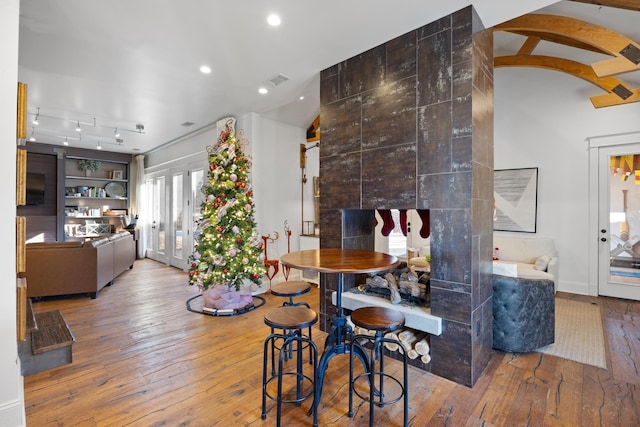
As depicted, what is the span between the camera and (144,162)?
8.09m

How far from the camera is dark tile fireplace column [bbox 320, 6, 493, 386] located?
232 centimetres

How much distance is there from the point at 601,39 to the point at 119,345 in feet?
18.4

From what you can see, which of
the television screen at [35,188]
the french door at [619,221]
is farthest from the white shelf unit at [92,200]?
the french door at [619,221]

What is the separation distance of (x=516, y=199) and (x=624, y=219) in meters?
1.35

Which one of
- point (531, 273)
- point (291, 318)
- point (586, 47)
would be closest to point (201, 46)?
point (291, 318)

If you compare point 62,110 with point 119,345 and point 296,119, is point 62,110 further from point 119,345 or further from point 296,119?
point 119,345

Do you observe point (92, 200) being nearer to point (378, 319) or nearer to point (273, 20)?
point (273, 20)

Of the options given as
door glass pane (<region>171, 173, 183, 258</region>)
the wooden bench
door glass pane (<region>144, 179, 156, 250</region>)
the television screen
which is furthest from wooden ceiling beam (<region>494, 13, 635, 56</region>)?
the television screen

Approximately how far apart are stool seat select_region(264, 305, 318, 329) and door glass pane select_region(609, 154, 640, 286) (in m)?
5.00

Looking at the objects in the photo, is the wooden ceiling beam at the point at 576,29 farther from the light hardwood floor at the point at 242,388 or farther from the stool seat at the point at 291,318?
the stool seat at the point at 291,318

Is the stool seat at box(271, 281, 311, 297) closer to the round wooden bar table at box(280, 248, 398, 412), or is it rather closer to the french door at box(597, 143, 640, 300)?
the round wooden bar table at box(280, 248, 398, 412)

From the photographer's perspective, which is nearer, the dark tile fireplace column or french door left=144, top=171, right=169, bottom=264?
the dark tile fireplace column

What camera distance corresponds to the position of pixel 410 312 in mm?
2547

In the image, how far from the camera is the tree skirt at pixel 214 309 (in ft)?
12.4
